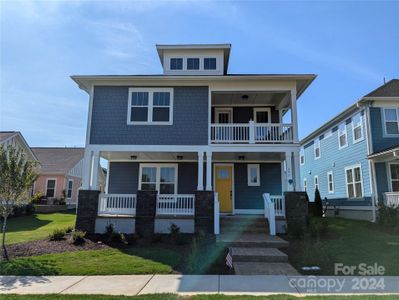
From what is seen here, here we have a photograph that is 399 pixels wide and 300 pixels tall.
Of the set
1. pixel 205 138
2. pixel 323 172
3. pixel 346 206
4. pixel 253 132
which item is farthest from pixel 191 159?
pixel 323 172

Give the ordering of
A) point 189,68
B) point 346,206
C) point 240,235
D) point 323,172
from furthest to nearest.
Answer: point 323,172, point 346,206, point 189,68, point 240,235

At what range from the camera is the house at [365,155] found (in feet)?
51.0

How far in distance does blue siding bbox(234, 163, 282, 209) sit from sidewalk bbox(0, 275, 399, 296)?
26.9ft

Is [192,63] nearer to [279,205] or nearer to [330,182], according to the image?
[279,205]

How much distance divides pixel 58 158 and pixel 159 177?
19825 millimetres

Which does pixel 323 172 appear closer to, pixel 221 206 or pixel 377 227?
pixel 377 227

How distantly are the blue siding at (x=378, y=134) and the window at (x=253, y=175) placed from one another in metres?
6.34

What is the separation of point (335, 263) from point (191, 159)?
8.87m

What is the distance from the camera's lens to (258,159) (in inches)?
600

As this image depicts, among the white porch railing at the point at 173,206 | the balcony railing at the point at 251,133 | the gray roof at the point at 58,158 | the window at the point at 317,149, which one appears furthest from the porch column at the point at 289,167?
the gray roof at the point at 58,158

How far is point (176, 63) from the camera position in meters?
16.2

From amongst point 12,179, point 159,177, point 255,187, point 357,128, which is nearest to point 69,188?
point 159,177

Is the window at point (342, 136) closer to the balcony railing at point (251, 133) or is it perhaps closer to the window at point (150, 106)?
the balcony railing at point (251, 133)

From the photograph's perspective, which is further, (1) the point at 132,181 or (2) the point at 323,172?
(2) the point at 323,172
